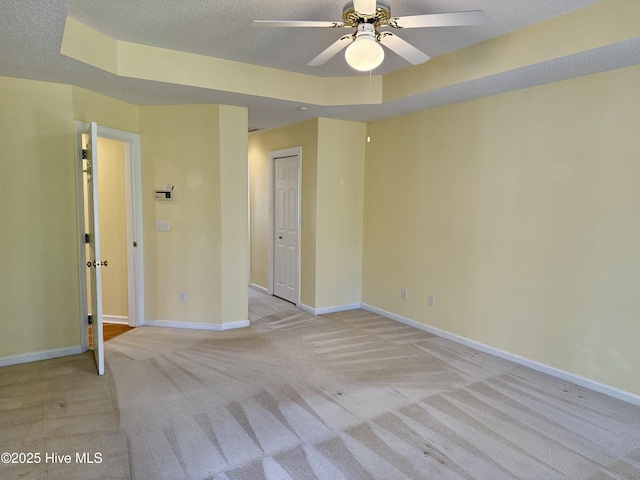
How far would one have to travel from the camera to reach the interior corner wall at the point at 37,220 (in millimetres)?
3365

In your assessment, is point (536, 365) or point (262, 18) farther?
point (536, 365)

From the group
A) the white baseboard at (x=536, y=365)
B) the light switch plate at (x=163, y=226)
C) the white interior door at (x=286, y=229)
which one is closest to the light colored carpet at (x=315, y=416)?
the white baseboard at (x=536, y=365)

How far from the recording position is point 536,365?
11.4ft

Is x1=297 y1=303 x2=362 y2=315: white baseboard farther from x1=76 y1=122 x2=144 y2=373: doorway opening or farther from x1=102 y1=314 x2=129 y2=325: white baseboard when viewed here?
x1=102 y1=314 x2=129 y2=325: white baseboard

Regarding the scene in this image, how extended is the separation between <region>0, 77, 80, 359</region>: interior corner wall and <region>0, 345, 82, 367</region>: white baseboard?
3 centimetres

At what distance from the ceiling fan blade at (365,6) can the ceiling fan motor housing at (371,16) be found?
11 cm

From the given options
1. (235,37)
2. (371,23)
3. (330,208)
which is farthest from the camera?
(330,208)

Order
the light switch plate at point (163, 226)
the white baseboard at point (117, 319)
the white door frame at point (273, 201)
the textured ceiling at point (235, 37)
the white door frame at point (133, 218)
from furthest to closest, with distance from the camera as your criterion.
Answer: the white door frame at point (273, 201)
the white baseboard at point (117, 319)
the light switch plate at point (163, 226)
the white door frame at point (133, 218)
the textured ceiling at point (235, 37)

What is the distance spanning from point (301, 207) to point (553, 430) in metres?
3.63

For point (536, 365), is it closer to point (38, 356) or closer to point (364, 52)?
point (364, 52)

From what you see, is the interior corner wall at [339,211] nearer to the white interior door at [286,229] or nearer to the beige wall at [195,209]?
the white interior door at [286,229]

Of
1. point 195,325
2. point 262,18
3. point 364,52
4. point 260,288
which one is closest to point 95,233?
point 195,325

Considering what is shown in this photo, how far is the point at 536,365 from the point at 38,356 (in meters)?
4.41

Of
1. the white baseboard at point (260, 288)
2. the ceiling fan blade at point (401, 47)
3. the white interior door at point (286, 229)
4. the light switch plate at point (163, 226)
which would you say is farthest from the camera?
the white baseboard at point (260, 288)
